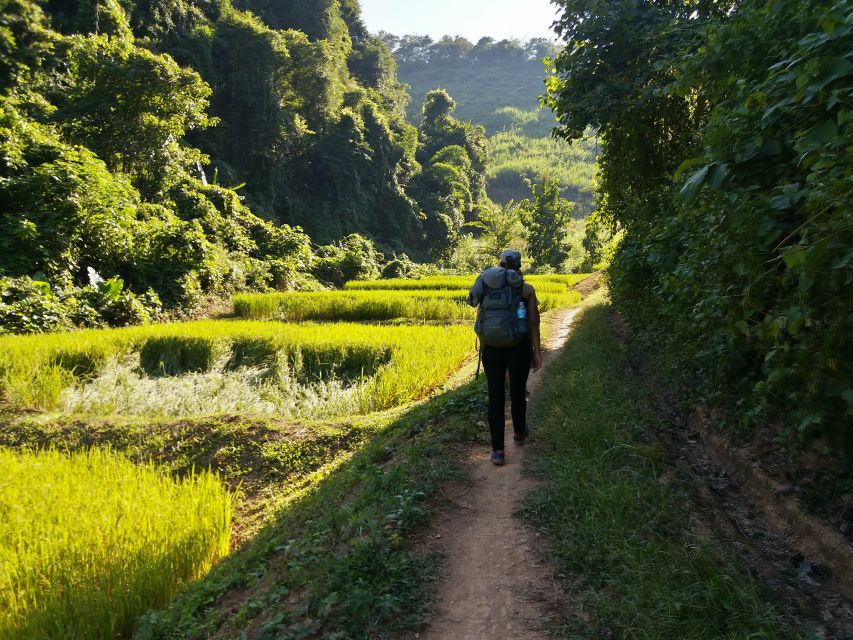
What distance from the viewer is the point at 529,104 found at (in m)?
105

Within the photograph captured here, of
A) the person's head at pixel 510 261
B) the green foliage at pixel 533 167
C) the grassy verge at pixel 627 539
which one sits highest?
the green foliage at pixel 533 167

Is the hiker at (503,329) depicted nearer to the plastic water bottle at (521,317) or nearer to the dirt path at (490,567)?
the plastic water bottle at (521,317)

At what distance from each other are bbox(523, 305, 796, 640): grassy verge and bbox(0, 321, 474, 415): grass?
10.4 ft

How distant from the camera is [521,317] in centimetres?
376

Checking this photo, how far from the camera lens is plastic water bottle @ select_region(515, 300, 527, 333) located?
3.74 meters

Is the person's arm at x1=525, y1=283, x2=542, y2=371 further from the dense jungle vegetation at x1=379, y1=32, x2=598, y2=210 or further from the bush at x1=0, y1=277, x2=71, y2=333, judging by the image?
the dense jungle vegetation at x1=379, y1=32, x2=598, y2=210

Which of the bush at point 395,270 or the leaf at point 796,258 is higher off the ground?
the bush at point 395,270

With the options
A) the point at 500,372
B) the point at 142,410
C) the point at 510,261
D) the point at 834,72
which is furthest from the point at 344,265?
the point at 834,72

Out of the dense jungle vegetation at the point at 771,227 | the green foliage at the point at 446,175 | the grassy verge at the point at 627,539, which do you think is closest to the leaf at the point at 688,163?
the dense jungle vegetation at the point at 771,227

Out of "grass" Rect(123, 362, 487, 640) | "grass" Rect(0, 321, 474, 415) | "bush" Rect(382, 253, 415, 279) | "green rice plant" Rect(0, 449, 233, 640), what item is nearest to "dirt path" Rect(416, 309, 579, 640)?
"grass" Rect(123, 362, 487, 640)

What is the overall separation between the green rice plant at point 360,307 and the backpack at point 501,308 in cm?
917

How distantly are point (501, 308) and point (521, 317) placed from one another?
0.62ft

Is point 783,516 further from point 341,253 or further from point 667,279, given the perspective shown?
point 341,253

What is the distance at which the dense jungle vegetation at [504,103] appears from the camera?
73.1 meters
